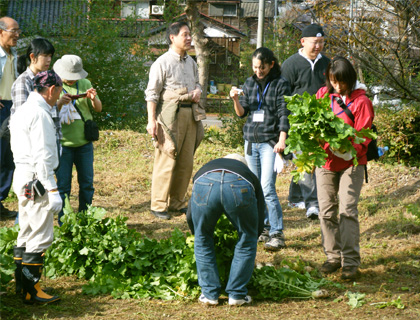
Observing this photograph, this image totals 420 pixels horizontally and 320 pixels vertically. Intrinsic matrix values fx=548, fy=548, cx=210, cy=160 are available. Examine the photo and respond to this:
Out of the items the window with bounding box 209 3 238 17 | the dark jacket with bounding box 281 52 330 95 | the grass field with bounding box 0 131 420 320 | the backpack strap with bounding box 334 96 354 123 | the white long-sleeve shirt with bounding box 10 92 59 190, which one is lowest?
the grass field with bounding box 0 131 420 320

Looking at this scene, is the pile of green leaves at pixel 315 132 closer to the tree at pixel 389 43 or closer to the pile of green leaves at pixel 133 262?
the pile of green leaves at pixel 133 262

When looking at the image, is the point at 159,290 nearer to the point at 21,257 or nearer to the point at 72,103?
the point at 21,257

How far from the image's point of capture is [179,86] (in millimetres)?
6969

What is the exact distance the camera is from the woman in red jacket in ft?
15.7

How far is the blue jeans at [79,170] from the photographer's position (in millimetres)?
6117

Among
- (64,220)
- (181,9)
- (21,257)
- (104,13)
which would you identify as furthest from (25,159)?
(181,9)

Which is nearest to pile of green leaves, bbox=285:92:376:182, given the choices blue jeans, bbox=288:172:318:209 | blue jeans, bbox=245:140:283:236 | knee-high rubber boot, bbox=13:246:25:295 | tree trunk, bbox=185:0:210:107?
blue jeans, bbox=245:140:283:236

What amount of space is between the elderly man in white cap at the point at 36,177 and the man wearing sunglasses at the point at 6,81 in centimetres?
228

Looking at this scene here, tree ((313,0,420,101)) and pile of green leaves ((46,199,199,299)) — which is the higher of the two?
tree ((313,0,420,101))

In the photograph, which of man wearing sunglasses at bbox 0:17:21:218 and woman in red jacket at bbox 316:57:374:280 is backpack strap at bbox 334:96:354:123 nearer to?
woman in red jacket at bbox 316:57:374:280

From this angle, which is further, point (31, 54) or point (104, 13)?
point (104, 13)

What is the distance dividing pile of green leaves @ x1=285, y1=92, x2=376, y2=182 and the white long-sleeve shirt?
1919 mm

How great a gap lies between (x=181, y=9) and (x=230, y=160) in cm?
1243

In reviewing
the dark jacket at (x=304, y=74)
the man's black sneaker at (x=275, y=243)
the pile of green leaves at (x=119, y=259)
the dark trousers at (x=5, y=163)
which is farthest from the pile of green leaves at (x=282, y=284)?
the dark trousers at (x=5, y=163)
